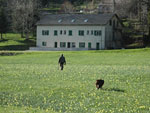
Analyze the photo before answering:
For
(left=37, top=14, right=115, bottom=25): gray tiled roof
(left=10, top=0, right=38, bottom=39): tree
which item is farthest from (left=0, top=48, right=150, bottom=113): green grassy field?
(left=10, top=0, right=38, bottom=39): tree

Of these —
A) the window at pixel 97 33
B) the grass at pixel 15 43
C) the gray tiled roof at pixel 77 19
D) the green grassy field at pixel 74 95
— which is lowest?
the green grassy field at pixel 74 95

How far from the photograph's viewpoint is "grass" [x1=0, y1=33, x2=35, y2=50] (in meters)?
87.6

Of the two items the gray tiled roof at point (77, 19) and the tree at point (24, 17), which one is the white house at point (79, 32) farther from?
the tree at point (24, 17)

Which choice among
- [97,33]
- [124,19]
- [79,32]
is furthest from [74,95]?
[124,19]

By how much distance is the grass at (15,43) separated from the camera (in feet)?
287

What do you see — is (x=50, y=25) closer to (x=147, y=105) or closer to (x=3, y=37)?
(x=3, y=37)

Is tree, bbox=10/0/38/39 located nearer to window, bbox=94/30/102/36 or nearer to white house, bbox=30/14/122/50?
white house, bbox=30/14/122/50

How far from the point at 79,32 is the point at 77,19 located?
3.27 metres

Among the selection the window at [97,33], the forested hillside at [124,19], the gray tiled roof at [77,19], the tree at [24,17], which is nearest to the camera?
the window at [97,33]

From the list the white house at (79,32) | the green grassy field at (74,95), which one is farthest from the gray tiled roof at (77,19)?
the green grassy field at (74,95)

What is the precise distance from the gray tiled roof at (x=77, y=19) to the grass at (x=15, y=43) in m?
6.93

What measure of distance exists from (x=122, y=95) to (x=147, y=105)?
2.62 meters

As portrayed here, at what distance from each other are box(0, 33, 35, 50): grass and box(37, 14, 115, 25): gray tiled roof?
22.7 ft

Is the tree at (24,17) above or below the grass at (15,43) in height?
above
